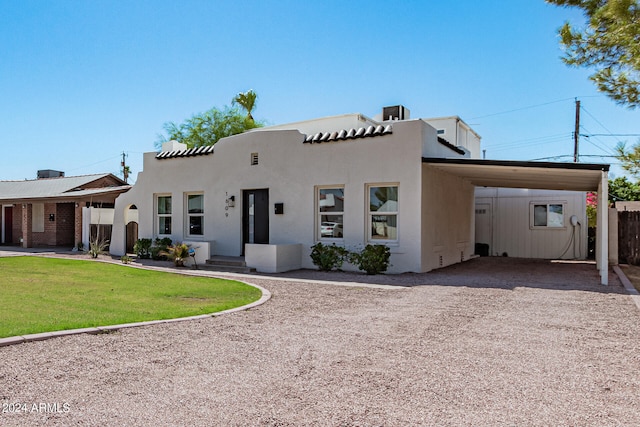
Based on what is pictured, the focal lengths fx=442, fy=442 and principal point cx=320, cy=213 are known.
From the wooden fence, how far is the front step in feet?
42.2

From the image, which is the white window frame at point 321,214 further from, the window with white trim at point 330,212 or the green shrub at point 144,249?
the green shrub at point 144,249

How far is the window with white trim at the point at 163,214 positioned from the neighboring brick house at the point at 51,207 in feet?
16.4

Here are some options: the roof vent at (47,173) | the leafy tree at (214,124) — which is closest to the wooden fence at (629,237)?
the leafy tree at (214,124)

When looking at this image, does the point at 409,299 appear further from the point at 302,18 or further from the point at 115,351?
the point at 302,18

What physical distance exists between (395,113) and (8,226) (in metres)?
23.0

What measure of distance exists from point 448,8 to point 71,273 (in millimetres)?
13065

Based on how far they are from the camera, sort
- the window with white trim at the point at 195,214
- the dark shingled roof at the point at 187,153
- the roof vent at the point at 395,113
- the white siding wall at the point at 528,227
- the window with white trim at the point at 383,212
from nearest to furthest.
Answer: the window with white trim at the point at 383,212 < the dark shingled roof at the point at 187,153 < the window with white trim at the point at 195,214 < the white siding wall at the point at 528,227 < the roof vent at the point at 395,113

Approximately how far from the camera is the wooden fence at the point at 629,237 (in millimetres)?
15234

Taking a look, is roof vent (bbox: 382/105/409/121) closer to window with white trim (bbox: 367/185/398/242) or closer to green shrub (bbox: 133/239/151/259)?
window with white trim (bbox: 367/185/398/242)

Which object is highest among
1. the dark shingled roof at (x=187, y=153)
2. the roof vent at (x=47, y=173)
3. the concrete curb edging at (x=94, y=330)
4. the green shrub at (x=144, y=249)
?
the roof vent at (x=47, y=173)

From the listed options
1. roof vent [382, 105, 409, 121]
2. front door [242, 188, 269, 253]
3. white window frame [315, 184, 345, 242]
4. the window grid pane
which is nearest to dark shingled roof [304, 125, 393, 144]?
white window frame [315, 184, 345, 242]

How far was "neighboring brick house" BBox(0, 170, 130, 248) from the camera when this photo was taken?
21.1 meters

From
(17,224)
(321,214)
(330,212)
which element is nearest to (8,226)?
(17,224)

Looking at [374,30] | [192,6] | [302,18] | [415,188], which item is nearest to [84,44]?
[192,6]
